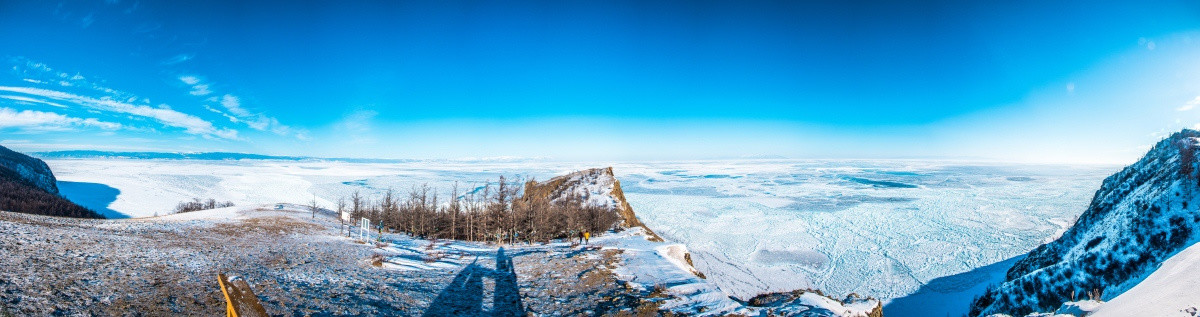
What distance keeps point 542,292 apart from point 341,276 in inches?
218

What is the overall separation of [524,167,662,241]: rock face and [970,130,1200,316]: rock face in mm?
27697

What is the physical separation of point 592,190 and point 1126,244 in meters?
41.1

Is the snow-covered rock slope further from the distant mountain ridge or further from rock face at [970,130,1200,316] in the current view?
the distant mountain ridge

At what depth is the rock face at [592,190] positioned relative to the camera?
44.3 m

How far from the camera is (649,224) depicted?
52.0m

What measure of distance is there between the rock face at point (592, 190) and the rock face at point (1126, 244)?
2770 centimetres

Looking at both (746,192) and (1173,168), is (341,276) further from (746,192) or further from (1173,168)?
(746,192)

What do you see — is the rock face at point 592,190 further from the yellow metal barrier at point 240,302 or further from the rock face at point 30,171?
the rock face at point 30,171

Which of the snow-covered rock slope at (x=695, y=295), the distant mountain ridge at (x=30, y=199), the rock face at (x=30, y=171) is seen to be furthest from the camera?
the rock face at (x=30, y=171)

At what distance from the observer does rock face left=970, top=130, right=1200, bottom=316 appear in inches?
511

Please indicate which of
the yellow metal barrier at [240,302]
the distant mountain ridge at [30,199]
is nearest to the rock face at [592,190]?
the yellow metal barrier at [240,302]

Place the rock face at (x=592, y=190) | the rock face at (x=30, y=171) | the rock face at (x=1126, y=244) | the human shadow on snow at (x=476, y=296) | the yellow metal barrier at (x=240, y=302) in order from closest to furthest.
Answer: the yellow metal barrier at (x=240, y=302)
the human shadow on snow at (x=476, y=296)
the rock face at (x=1126, y=244)
the rock face at (x=592, y=190)
the rock face at (x=30, y=171)

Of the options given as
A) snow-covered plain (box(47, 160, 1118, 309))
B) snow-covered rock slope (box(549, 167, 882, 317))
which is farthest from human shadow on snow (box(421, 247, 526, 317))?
snow-covered plain (box(47, 160, 1118, 309))

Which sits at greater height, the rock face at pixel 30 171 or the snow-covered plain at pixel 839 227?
the rock face at pixel 30 171
